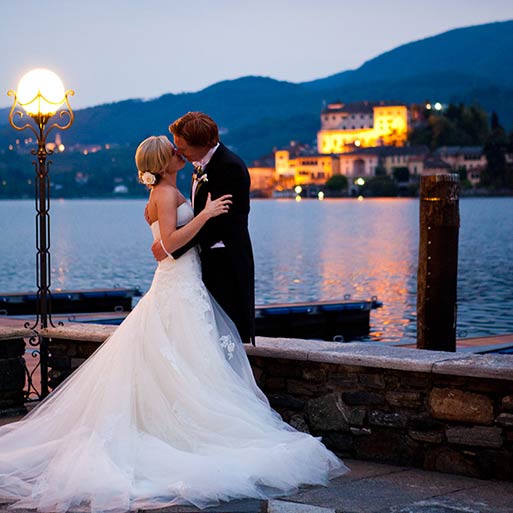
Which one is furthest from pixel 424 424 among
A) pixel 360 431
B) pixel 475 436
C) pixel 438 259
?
pixel 438 259

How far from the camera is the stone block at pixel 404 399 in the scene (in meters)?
5.73

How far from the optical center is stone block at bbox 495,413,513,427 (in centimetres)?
540

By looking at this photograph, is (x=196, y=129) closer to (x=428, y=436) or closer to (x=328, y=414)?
(x=328, y=414)

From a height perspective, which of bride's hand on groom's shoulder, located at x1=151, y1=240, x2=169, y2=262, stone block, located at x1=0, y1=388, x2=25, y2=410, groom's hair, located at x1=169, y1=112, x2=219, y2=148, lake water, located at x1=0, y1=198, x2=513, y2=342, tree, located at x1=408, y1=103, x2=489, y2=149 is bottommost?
lake water, located at x1=0, y1=198, x2=513, y2=342

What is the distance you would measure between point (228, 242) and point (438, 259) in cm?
406

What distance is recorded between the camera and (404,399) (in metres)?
5.78

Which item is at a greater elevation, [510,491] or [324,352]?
[324,352]

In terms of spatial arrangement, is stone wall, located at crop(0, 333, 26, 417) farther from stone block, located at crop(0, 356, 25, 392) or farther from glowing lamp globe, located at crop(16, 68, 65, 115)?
glowing lamp globe, located at crop(16, 68, 65, 115)

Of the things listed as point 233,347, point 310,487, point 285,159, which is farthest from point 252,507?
point 285,159

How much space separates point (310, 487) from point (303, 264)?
165 ft

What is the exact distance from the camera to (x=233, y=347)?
18.7ft

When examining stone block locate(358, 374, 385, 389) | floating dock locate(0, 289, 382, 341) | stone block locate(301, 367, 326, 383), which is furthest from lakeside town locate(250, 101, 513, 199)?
stone block locate(358, 374, 385, 389)

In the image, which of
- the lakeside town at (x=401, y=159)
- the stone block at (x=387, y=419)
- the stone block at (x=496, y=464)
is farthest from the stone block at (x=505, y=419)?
the lakeside town at (x=401, y=159)

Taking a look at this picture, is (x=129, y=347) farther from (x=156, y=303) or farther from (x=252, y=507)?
(x=252, y=507)
